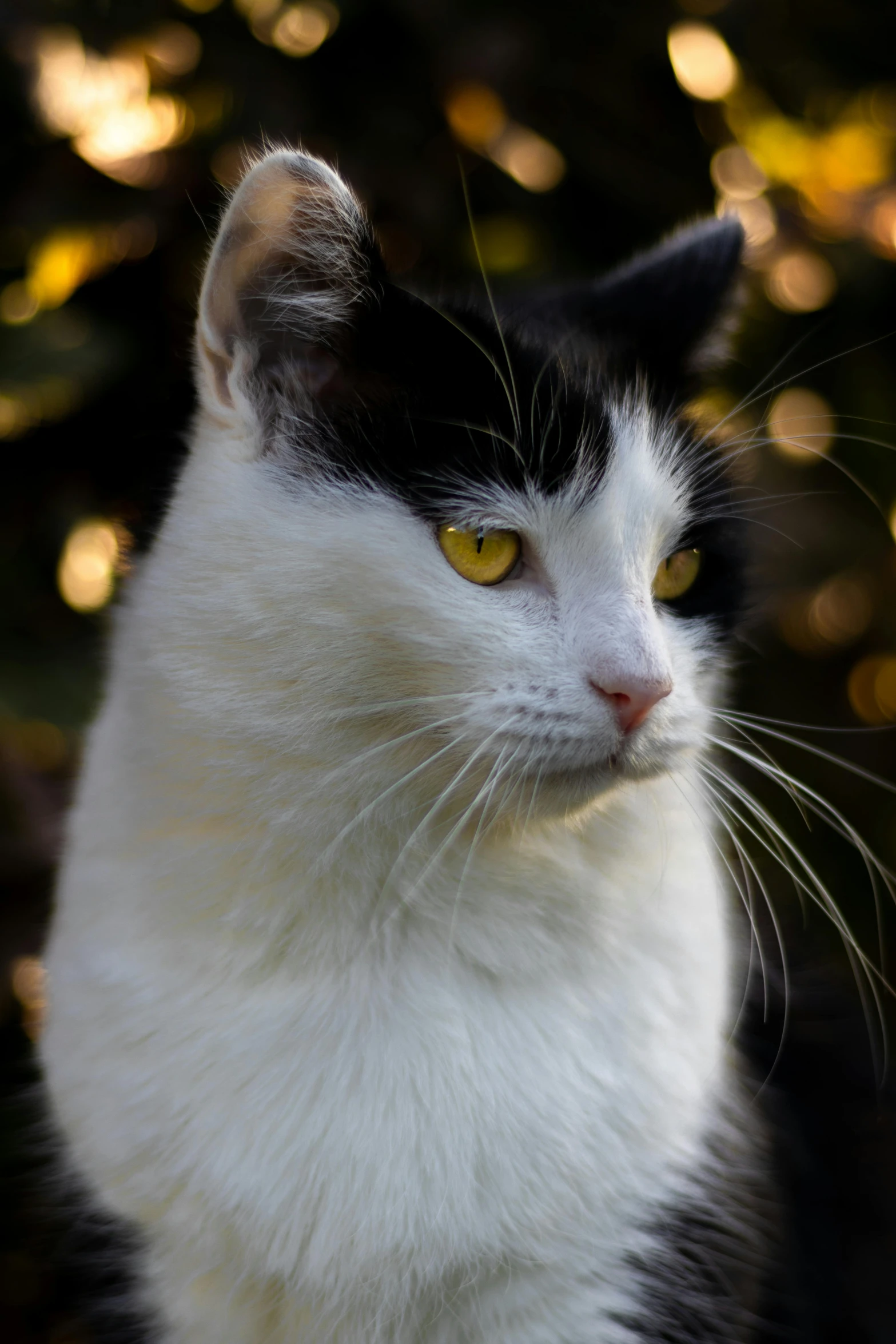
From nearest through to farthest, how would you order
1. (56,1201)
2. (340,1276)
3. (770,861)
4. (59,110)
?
1. (340,1276)
2. (56,1201)
3. (59,110)
4. (770,861)

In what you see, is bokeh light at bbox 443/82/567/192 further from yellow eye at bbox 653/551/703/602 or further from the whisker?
the whisker

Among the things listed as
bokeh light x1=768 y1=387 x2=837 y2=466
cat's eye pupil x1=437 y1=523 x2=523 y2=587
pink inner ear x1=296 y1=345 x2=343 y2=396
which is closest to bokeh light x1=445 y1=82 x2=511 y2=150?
bokeh light x1=768 y1=387 x2=837 y2=466

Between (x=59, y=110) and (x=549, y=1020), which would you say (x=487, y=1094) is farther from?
(x=59, y=110)

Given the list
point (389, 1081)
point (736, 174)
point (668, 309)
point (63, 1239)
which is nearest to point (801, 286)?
point (736, 174)

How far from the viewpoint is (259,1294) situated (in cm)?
81

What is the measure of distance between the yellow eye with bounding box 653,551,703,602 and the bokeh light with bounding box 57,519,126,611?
25.6 inches

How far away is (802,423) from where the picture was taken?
1.42m

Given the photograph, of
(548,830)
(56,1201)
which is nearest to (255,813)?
(548,830)

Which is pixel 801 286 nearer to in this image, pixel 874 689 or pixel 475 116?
pixel 475 116

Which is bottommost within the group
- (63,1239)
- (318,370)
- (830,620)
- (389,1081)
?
(63,1239)

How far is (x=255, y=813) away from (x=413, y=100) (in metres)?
0.85

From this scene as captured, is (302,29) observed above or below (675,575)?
above

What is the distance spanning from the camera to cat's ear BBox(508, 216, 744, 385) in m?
0.94

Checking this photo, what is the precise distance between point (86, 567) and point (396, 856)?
67 centimetres
